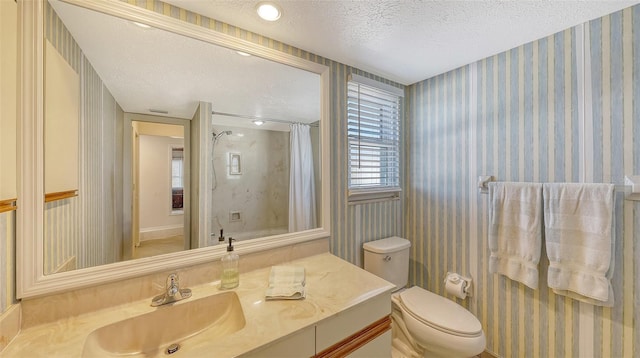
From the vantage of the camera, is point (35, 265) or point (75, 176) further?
point (75, 176)

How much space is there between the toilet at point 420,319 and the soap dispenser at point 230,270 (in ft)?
3.20

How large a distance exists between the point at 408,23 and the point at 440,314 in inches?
67.3

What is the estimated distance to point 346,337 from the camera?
940mm

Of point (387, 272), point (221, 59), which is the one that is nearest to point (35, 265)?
point (221, 59)

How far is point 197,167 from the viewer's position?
118 cm

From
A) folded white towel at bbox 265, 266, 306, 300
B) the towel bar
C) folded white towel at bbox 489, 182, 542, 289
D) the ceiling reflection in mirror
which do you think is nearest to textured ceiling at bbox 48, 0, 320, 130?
the ceiling reflection in mirror

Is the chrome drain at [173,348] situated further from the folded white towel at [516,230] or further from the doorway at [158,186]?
the folded white towel at [516,230]

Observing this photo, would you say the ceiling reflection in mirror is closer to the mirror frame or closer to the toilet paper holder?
the mirror frame

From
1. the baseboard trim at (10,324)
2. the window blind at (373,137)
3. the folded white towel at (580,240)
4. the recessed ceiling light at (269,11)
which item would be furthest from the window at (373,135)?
the baseboard trim at (10,324)

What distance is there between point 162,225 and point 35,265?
15.4 inches

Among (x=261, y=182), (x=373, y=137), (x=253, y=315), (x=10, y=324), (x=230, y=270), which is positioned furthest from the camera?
(x=373, y=137)

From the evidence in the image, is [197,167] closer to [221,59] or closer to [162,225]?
[162,225]

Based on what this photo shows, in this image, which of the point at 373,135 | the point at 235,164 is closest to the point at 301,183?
the point at 235,164

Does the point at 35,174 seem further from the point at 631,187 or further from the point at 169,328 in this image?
the point at 631,187
